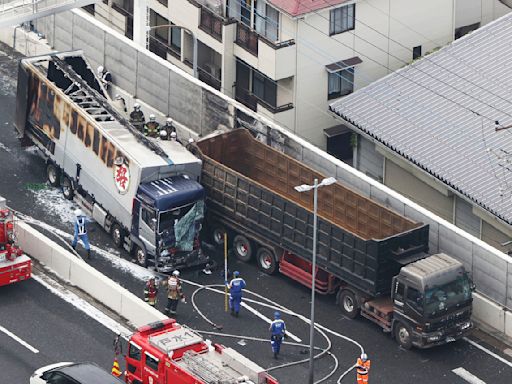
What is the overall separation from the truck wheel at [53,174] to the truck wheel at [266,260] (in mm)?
9736

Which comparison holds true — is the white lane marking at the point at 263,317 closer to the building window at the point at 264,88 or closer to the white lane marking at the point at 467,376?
the white lane marking at the point at 467,376

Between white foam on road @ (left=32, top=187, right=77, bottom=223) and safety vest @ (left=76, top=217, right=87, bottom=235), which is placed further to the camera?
white foam on road @ (left=32, top=187, right=77, bottom=223)

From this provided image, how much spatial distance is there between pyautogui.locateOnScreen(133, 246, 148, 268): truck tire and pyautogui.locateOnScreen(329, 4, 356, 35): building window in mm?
13951

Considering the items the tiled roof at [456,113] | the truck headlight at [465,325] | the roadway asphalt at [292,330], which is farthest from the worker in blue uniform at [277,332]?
the tiled roof at [456,113]

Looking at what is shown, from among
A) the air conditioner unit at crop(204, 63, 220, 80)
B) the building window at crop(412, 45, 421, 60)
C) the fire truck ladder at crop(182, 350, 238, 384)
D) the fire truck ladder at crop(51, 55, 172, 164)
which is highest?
the fire truck ladder at crop(51, 55, 172, 164)

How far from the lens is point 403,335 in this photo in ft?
211

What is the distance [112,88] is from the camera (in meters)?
81.5

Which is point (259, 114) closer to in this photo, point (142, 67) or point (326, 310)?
point (142, 67)

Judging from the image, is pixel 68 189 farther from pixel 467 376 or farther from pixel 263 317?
pixel 467 376

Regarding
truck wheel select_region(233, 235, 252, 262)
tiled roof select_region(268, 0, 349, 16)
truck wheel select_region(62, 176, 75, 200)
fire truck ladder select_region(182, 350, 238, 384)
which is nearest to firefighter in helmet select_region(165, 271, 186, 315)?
truck wheel select_region(233, 235, 252, 262)

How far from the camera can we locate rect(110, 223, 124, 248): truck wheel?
7012 centimetres

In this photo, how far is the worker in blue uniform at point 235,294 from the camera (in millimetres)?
65562

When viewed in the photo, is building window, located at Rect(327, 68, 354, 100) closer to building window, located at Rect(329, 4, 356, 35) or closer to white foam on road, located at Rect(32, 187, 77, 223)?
building window, located at Rect(329, 4, 356, 35)

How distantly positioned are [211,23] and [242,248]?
13.1 metres
